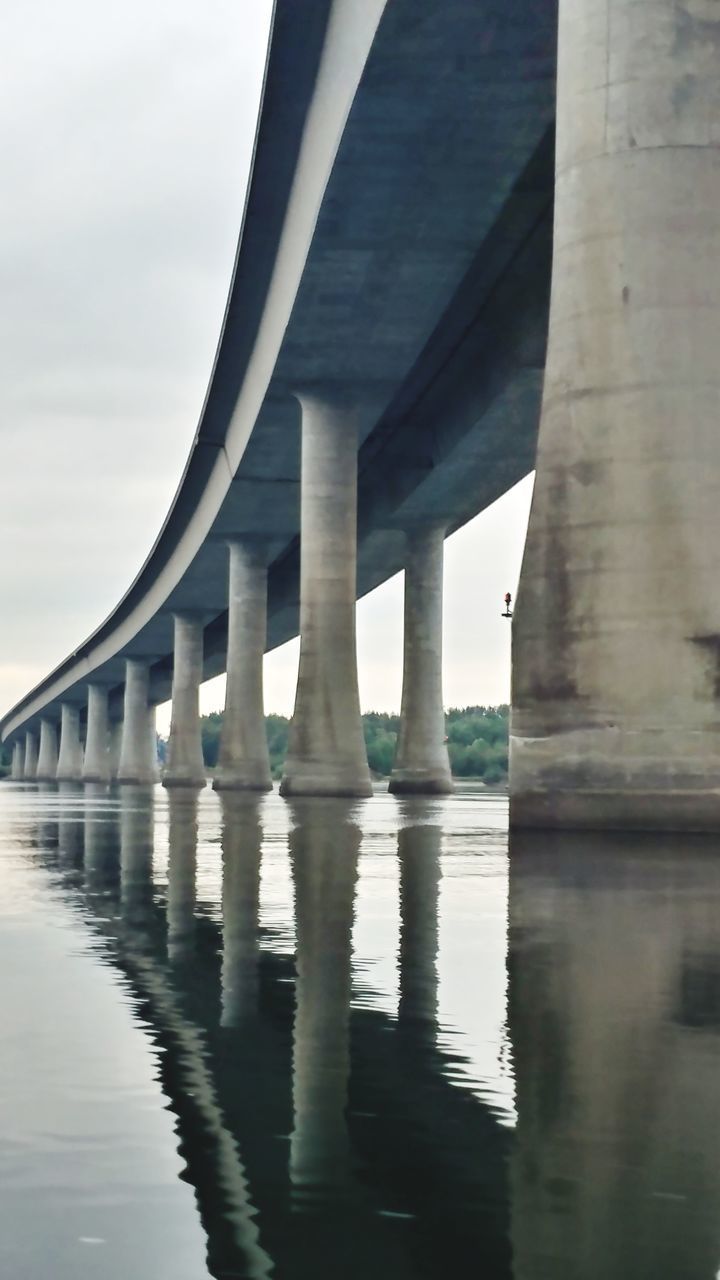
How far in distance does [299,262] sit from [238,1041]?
3218cm

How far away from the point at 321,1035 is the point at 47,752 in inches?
7283

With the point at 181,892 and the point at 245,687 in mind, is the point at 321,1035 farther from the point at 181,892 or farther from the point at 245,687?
the point at 245,687

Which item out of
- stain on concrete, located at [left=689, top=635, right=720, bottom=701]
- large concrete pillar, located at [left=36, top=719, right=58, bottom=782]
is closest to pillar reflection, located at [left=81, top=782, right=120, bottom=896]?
stain on concrete, located at [left=689, top=635, right=720, bottom=701]

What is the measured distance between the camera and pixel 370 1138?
377 centimetres

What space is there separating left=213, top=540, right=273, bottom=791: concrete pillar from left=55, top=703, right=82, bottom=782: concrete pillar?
86.6 metres

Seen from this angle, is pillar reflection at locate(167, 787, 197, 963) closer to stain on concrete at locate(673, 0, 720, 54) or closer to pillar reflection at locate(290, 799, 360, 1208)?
pillar reflection at locate(290, 799, 360, 1208)

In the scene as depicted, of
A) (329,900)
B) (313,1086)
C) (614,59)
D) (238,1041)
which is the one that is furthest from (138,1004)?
(614,59)

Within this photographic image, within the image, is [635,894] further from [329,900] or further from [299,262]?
[299,262]

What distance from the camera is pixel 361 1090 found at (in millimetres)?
4344

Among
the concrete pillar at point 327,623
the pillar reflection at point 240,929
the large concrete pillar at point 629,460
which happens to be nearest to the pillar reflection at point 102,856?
the pillar reflection at point 240,929

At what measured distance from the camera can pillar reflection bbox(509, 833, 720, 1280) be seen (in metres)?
2.94

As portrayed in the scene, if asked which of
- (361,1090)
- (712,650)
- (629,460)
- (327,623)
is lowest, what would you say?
(361,1090)

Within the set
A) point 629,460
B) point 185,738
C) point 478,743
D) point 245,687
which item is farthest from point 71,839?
point 478,743

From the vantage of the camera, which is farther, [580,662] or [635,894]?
[580,662]
